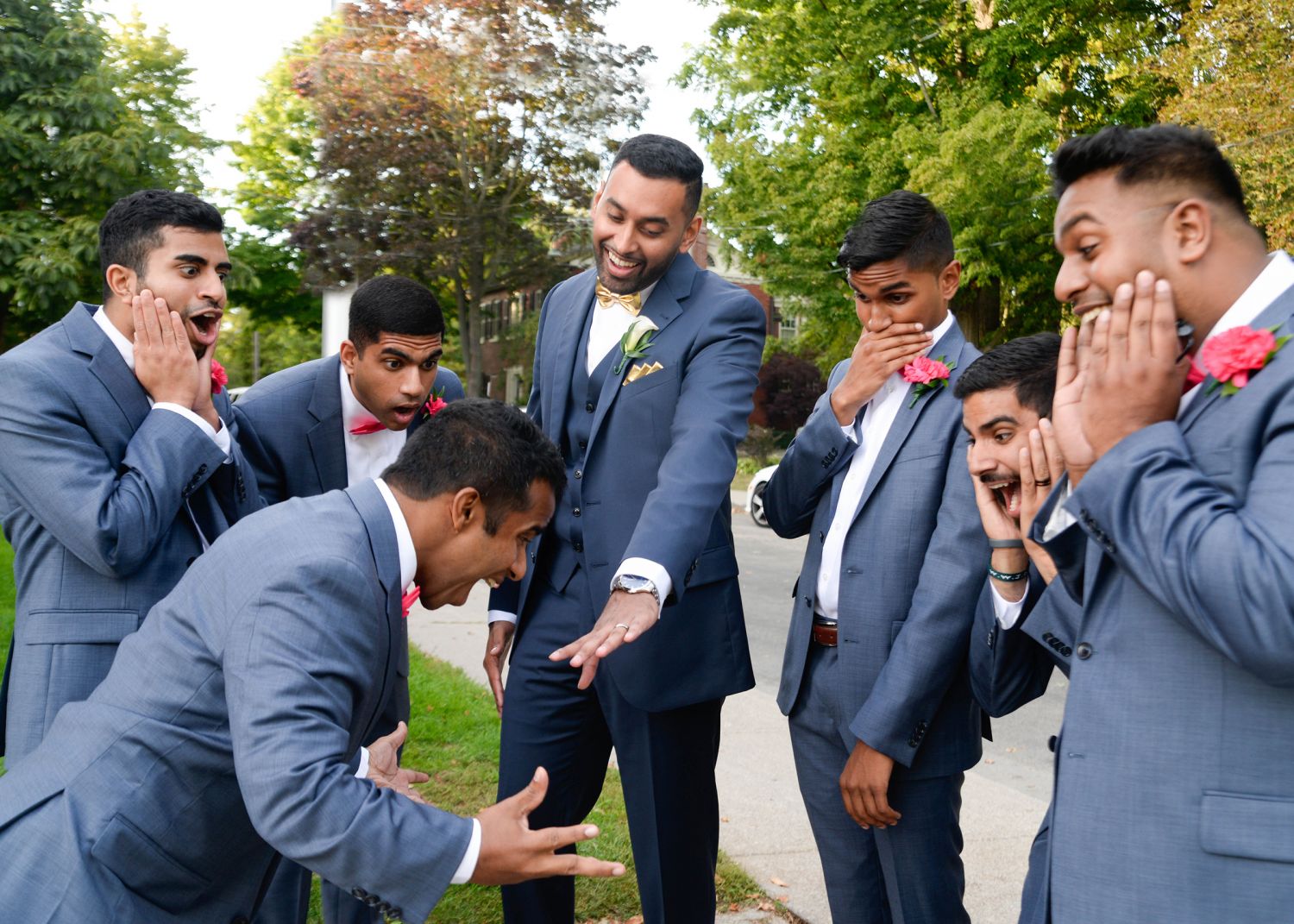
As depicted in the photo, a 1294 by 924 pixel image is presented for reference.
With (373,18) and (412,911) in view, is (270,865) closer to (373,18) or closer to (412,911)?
(412,911)

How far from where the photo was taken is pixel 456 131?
27.3m

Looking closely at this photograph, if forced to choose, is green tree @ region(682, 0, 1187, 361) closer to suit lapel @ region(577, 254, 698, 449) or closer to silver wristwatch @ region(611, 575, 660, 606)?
suit lapel @ region(577, 254, 698, 449)

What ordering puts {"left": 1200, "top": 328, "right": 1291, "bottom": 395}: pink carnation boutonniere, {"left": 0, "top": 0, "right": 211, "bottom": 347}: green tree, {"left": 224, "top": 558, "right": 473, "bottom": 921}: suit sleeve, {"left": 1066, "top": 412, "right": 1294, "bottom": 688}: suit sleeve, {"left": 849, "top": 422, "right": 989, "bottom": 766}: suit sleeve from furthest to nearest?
{"left": 0, "top": 0, "right": 211, "bottom": 347}: green tree < {"left": 849, "top": 422, "right": 989, "bottom": 766}: suit sleeve < {"left": 224, "top": 558, "right": 473, "bottom": 921}: suit sleeve < {"left": 1200, "top": 328, "right": 1291, "bottom": 395}: pink carnation boutonniere < {"left": 1066, "top": 412, "right": 1294, "bottom": 688}: suit sleeve

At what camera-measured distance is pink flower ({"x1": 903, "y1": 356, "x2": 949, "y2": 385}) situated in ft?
11.2

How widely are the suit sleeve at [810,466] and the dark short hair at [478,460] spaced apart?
3.28ft

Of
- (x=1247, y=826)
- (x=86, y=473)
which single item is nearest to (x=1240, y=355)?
(x=1247, y=826)

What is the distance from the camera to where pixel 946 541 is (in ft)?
10.6

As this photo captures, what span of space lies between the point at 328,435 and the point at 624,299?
113cm

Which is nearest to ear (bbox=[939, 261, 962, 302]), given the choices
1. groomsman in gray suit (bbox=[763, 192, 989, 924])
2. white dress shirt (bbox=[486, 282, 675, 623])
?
groomsman in gray suit (bbox=[763, 192, 989, 924])

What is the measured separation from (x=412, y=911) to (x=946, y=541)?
1.65 meters

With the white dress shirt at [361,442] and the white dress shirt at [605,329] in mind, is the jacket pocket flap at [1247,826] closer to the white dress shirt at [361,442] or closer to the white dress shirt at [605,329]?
the white dress shirt at [605,329]

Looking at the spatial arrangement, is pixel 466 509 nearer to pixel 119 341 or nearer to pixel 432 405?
pixel 119 341

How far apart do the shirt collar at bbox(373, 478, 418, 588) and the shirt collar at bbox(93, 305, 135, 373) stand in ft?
4.02

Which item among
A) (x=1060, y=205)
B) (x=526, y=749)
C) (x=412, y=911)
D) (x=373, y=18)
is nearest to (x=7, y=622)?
(x=526, y=749)
